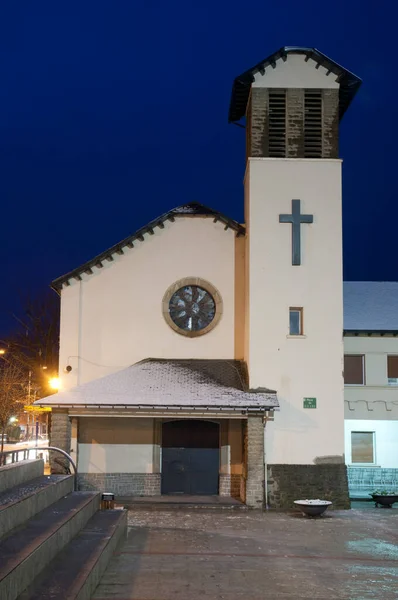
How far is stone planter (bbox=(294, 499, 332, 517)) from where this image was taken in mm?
19758

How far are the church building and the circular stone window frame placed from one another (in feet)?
0.15

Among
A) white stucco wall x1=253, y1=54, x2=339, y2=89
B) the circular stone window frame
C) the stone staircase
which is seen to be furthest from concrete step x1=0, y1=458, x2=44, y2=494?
white stucco wall x1=253, y1=54, x2=339, y2=89

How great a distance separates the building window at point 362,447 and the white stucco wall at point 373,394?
2.24ft

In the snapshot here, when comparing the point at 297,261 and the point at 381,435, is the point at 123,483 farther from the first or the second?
the point at 381,435

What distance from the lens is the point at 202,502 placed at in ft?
70.8

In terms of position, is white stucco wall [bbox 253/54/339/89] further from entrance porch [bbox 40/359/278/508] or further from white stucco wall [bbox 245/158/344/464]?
entrance porch [bbox 40/359/278/508]

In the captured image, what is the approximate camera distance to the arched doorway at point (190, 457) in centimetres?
2334

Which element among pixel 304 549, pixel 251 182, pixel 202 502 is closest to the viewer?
pixel 304 549

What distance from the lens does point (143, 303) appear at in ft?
79.5

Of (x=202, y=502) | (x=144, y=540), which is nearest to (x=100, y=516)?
(x=144, y=540)

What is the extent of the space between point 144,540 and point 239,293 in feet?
33.0

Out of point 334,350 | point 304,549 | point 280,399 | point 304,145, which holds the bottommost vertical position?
point 304,549

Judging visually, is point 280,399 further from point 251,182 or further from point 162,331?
point 251,182

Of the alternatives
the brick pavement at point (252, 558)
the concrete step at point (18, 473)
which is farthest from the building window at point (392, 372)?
the concrete step at point (18, 473)
